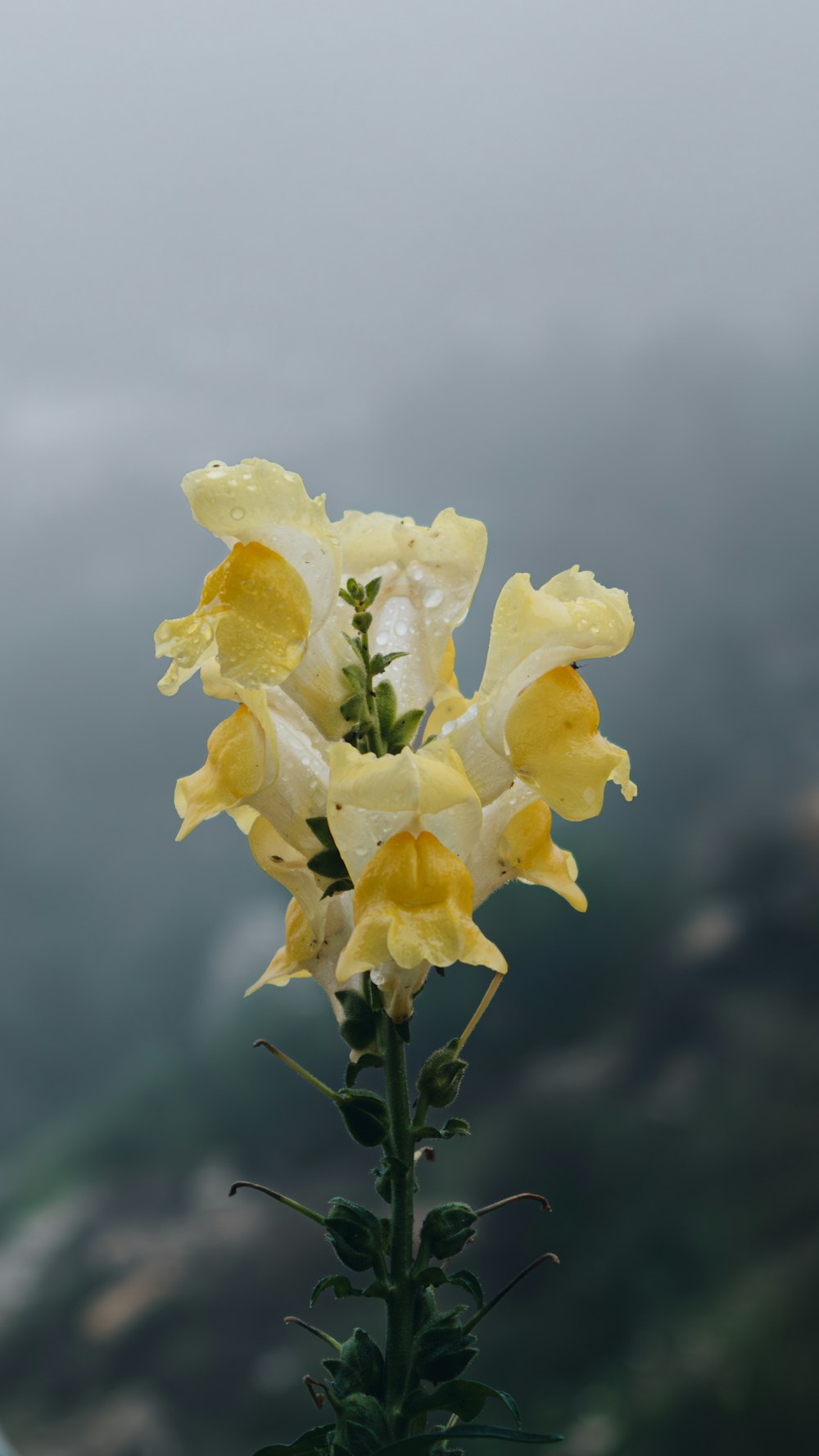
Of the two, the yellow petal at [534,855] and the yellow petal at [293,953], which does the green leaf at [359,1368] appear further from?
the yellow petal at [534,855]

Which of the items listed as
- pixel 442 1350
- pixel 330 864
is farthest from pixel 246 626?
pixel 442 1350

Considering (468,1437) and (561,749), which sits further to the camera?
(561,749)

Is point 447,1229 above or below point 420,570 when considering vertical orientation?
below

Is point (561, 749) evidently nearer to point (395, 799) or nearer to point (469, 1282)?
point (395, 799)

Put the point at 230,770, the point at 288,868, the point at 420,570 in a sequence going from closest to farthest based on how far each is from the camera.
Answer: the point at 230,770
the point at 288,868
the point at 420,570

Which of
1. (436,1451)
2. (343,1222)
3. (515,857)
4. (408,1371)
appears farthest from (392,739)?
(436,1451)

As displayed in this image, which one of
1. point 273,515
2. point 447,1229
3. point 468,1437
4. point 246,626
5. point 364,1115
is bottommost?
point 468,1437
